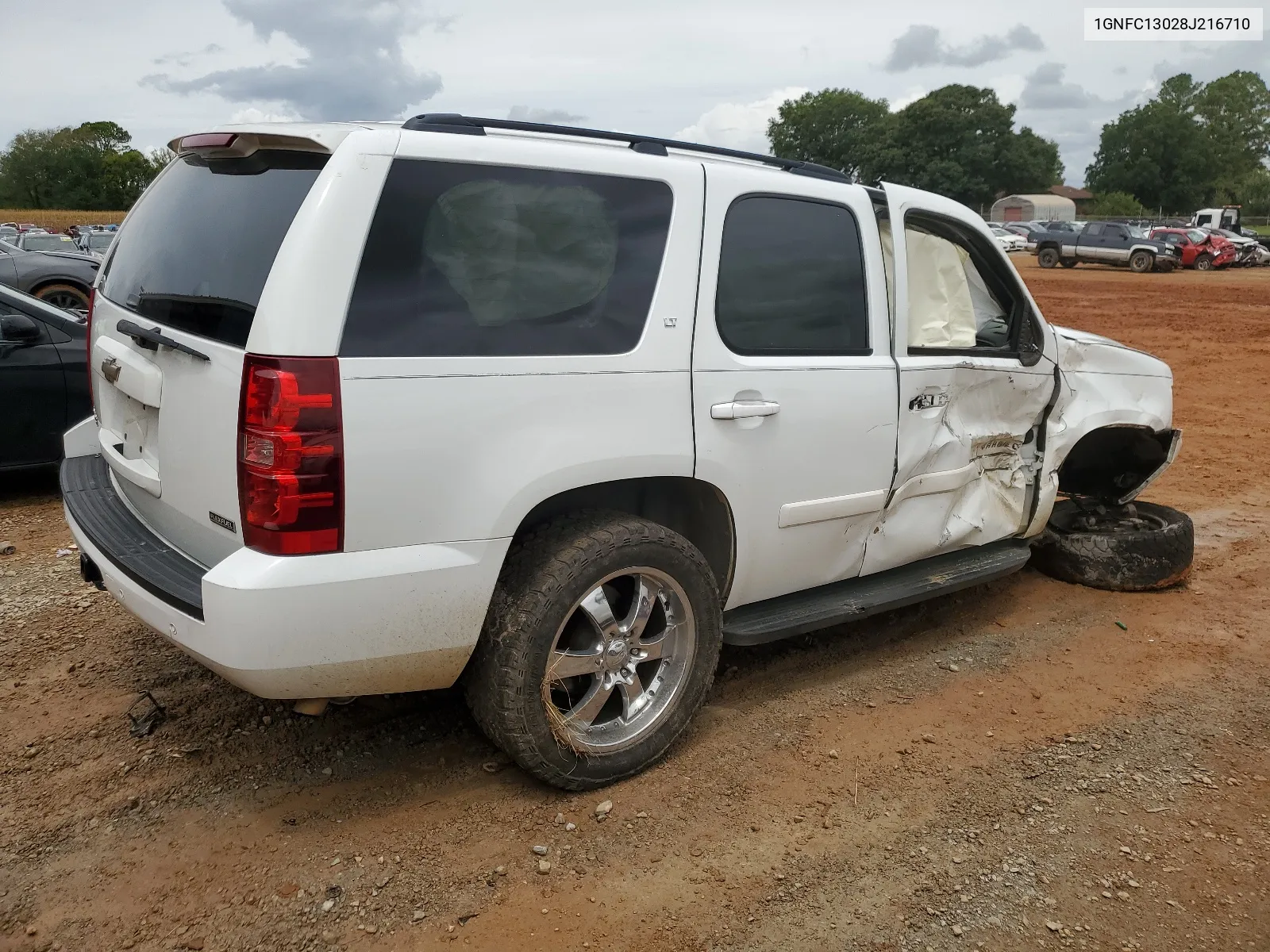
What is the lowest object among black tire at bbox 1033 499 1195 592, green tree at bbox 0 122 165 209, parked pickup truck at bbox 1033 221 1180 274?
black tire at bbox 1033 499 1195 592

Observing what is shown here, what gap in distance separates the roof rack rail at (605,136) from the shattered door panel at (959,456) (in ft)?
2.77

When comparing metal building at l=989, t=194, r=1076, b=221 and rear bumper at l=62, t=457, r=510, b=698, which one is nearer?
rear bumper at l=62, t=457, r=510, b=698

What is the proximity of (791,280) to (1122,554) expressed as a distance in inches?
107

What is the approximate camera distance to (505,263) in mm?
2875

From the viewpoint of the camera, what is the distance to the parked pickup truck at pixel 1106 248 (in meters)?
32.4

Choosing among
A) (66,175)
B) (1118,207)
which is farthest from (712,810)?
(66,175)

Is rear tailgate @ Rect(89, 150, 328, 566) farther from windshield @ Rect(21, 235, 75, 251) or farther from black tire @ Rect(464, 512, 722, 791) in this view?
windshield @ Rect(21, 235, 75, 251)

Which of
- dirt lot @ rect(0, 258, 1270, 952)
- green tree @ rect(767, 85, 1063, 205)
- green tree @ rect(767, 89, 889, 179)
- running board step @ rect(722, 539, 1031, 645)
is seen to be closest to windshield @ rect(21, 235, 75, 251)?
dirt lot @ rect(0, 258, 1270, 952)

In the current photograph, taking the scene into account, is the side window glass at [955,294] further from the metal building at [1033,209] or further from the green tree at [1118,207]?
the green tree at [1118,207]

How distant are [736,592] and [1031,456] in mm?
1904

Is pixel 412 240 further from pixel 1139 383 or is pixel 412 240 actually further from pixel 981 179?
pixel 981 179

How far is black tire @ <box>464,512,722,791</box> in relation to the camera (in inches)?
116

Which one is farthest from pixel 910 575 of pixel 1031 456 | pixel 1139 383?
pixel 1139 383

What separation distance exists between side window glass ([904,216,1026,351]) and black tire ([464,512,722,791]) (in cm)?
149
